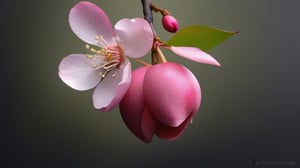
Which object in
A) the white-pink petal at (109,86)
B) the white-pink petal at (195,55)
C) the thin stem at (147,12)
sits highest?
the thin stem at (147,12)

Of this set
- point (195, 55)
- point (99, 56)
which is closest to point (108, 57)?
point (99, 56)

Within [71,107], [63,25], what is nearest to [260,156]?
[71,107]

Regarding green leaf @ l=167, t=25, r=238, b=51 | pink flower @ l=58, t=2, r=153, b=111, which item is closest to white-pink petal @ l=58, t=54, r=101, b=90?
pink flower @ l=58, t=2, r=153, b=111

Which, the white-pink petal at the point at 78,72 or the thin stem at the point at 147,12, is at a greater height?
the thin stem at the point at 147,12

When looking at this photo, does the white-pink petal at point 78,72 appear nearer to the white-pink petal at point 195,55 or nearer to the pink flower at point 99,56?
the pink flower at point 99,56

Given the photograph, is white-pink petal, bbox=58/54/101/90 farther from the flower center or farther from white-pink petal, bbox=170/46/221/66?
white-pink petal, bbox=170/46/221/66

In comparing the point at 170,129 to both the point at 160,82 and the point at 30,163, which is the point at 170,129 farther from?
the point at 30,163

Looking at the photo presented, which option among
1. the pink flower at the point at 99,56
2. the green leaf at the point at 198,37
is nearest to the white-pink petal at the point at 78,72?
the pink flower at the point at 99,56
